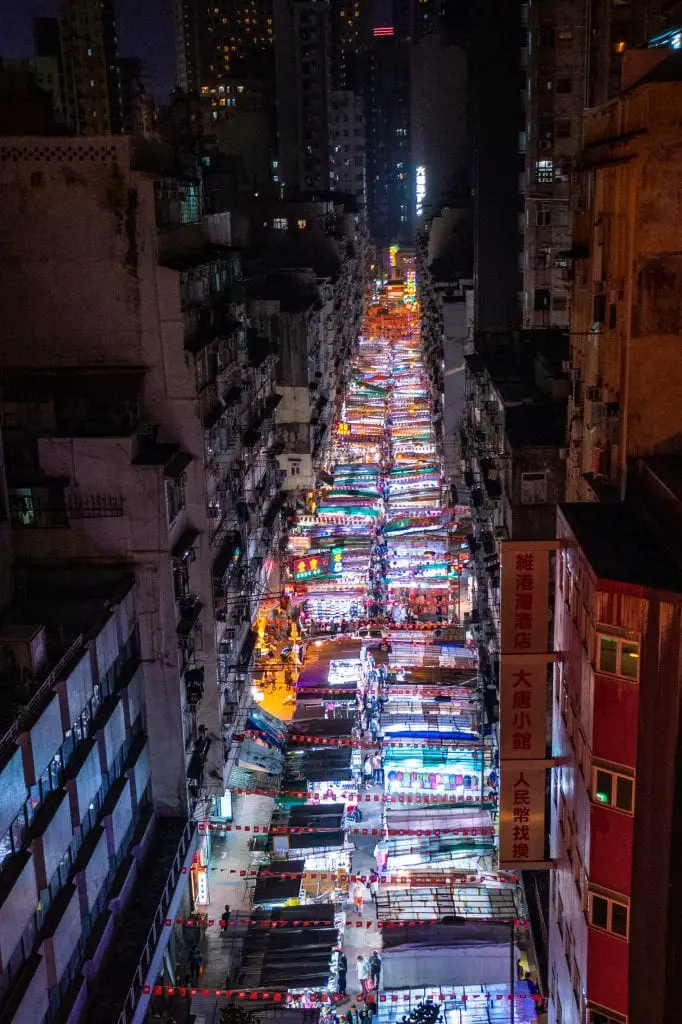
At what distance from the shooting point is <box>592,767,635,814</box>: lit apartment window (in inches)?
522

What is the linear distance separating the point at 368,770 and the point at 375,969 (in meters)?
9.87

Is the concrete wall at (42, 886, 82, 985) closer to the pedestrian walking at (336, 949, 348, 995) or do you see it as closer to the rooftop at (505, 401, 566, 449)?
the pedestrian walking at (336, 949, 348, 995)

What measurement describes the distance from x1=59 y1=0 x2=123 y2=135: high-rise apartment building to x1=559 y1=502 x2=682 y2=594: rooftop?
119511mm

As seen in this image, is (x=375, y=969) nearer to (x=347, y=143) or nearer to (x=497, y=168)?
(x=497, y=168)

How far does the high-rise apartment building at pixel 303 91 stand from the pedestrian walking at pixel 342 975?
384 feet

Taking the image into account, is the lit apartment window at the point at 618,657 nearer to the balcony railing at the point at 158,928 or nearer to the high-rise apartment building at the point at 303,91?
the balcony railing at the point at 158,928

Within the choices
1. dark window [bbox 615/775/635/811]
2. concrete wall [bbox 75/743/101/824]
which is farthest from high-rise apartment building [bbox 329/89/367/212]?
dark window [bbox 615/775/635/811]

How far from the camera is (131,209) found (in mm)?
27984

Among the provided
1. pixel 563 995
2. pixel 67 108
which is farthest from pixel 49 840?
pixel 67 108

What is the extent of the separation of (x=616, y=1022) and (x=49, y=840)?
10.7 m

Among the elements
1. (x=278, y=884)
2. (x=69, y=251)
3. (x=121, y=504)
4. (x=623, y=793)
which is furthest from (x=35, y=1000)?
(x=69, y=251)

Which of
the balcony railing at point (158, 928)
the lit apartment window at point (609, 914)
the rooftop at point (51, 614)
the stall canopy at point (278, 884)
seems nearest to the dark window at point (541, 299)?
the rooftop at point (51, 614)

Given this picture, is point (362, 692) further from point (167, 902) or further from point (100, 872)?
point (100, 872)

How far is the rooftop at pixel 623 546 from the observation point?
12.9 meters
